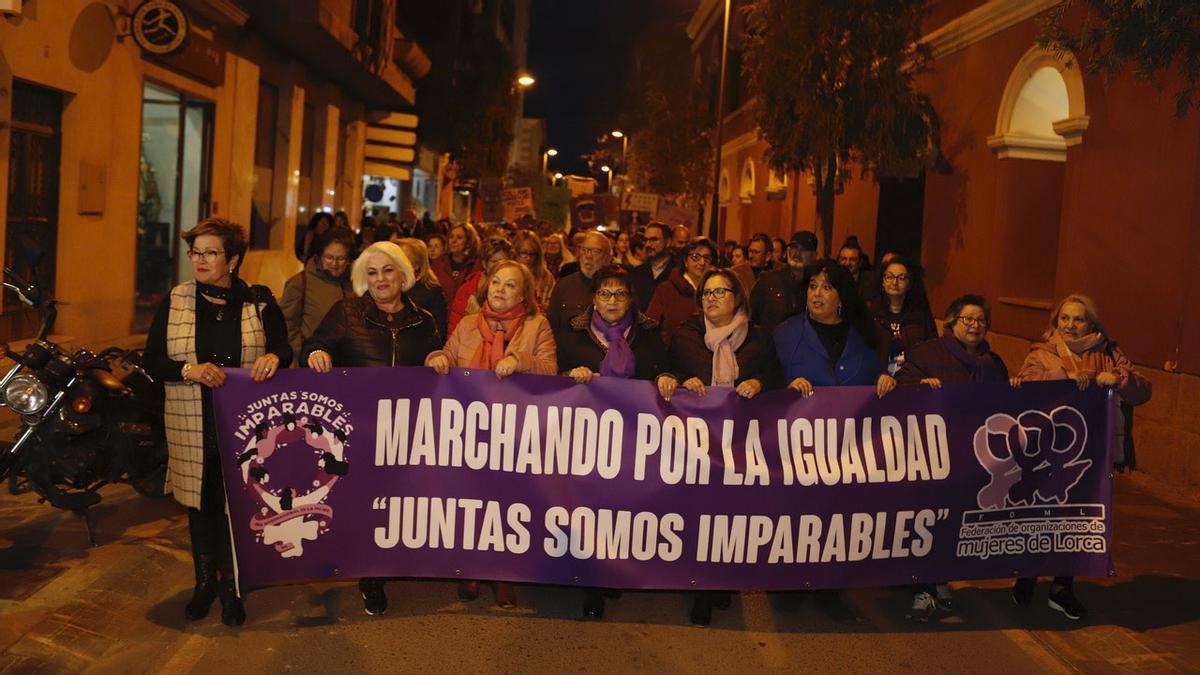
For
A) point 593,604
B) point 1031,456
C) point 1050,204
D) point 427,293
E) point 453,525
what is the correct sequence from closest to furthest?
point 453,525 → point 593,604 → point 1031,456 → point 427,293 → point 1050,204

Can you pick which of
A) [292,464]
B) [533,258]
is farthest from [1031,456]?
[533,258]

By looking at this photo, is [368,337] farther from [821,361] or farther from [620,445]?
[821,361]

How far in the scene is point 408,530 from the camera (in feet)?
19.4

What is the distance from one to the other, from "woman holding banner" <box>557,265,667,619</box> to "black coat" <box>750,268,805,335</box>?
10.5 feet

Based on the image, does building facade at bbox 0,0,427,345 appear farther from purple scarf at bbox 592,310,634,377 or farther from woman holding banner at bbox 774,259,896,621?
woman holding banner at bbox 774,259,896,621

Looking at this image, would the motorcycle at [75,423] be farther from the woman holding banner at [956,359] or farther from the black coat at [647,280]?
the black coat at [647,280]

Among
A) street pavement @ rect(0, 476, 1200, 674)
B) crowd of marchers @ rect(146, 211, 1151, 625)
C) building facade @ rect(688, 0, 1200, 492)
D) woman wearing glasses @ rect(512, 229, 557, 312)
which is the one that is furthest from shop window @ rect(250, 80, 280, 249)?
street pavement @ rect(0, 476, 1200, 674)

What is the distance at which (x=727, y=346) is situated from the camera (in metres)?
6.35

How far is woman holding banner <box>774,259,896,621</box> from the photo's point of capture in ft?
21.3

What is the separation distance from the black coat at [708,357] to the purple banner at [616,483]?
0.65 ft

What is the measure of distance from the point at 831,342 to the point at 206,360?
3.06 meters

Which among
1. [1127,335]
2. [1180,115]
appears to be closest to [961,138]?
[1127,335]

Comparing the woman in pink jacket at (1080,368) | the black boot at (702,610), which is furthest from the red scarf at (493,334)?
the woman in pink jacket at (1080,368)

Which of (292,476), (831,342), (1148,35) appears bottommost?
(292,476)
